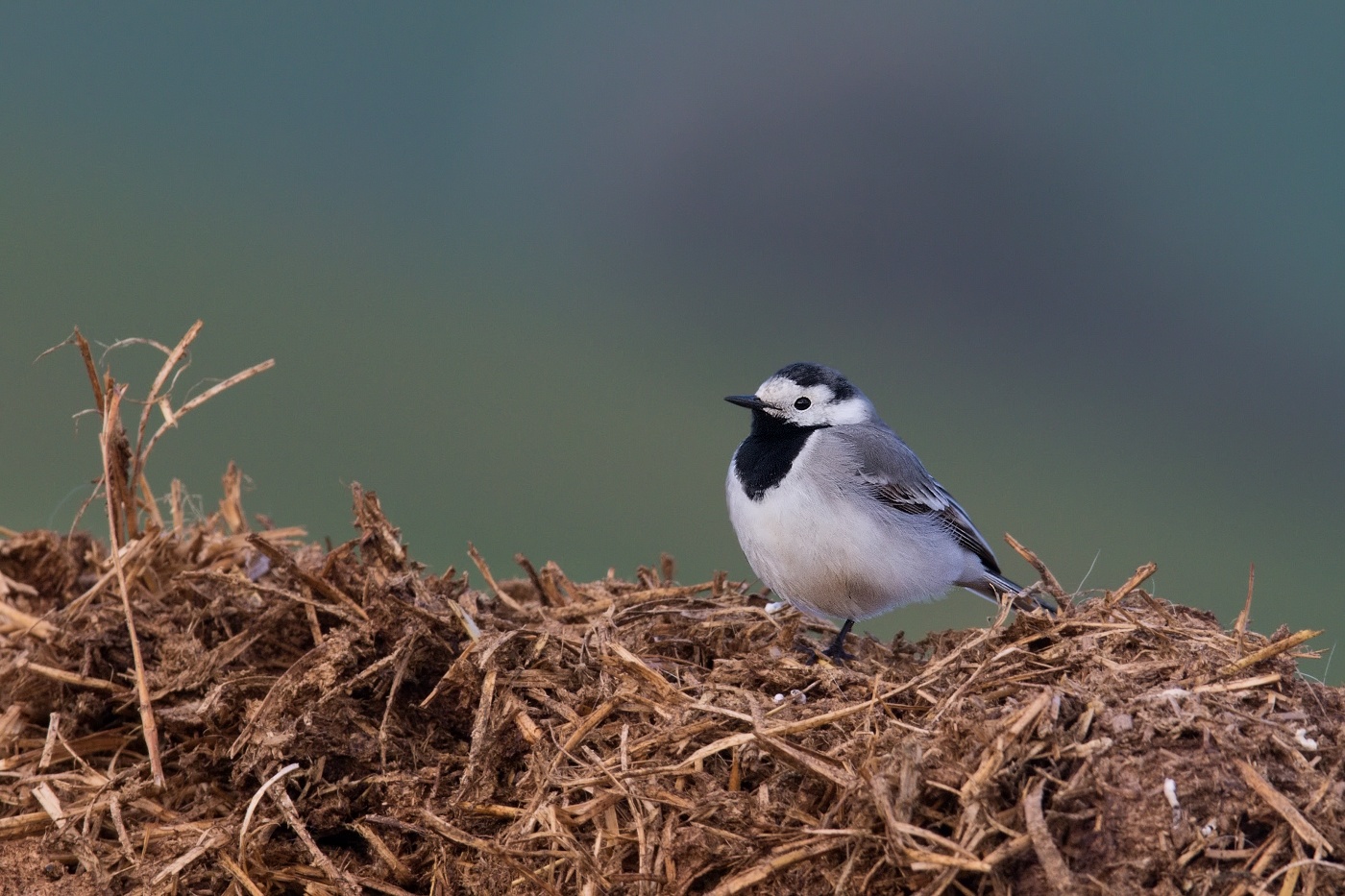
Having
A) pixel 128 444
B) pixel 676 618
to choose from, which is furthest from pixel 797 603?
pixel 128 444

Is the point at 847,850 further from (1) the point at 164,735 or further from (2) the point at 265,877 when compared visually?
(1) the point at 164,735

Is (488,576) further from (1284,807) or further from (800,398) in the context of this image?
(1284,807)

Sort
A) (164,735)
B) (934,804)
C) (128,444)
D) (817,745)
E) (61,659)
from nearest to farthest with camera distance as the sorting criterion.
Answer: (934,804), (817,745), (164,735), (61,659), (128,444)

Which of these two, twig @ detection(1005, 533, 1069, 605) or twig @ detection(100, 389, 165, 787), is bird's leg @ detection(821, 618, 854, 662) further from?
twig @ detection(100, 389, 165, 787)

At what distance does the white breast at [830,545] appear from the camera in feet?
14.9

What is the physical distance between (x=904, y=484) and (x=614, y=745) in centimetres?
188

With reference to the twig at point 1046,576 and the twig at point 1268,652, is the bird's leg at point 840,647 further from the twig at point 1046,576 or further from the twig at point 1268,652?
the twig at point 1268,652

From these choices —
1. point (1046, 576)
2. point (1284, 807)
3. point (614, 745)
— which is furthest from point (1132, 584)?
point (614, 745)

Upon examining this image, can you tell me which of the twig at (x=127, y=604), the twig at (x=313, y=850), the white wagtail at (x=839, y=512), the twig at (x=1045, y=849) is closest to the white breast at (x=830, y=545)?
the white wagtail at (x=839, y=512)

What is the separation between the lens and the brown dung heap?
2840 mm

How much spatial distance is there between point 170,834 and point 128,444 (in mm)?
1629

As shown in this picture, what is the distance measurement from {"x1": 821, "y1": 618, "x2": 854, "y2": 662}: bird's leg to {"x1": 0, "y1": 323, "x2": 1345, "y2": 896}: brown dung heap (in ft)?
0.31

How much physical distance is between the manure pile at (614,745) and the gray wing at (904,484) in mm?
617

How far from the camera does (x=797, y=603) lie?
15.4 ft
